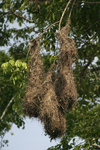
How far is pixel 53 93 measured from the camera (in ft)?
10.2

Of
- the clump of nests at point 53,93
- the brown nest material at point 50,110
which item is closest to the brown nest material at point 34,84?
the clump of nests at point 53,93

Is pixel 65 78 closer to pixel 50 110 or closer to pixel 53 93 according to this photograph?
pixel 53 93

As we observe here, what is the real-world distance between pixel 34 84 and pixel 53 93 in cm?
46

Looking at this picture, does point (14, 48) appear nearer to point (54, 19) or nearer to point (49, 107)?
point (54, 19)

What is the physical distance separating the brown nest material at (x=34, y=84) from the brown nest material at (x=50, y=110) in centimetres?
16

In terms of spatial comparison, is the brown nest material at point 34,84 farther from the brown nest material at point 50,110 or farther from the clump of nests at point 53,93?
the brown nest material at point 50,110

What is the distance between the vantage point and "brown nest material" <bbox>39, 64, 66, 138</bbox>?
10.0ft

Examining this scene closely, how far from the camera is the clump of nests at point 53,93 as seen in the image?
10.1ft

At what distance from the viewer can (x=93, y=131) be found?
6.10 meters

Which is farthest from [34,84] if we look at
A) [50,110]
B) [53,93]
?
[50,110]

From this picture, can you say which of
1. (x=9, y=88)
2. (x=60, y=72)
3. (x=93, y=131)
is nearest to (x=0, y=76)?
(x=9, y=88)

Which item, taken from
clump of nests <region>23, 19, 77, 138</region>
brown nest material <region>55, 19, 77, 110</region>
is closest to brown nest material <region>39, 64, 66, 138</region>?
clump of nests <region>23, 19, 77, 138</region>

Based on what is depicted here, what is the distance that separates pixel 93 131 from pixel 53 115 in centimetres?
333

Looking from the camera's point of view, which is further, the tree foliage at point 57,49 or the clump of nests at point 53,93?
the tree foliage at point 57,49
